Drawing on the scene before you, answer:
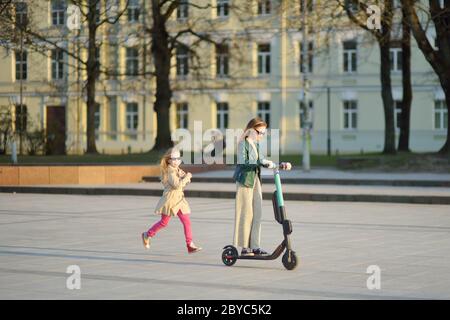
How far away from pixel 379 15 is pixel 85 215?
54.2 ft

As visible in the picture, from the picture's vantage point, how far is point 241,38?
184 ft

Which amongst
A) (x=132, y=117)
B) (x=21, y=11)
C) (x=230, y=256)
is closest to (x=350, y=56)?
(x=132, y=117)

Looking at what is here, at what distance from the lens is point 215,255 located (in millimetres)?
14867

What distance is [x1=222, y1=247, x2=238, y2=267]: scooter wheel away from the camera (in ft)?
44.4

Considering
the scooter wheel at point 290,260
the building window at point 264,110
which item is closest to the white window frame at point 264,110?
the building window at point 264,110

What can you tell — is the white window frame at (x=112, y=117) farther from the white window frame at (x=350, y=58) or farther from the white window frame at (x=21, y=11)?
the white window frame at (x=21, y=11)

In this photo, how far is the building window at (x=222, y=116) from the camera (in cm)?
7131

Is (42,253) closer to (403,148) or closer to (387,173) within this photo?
(387,173)

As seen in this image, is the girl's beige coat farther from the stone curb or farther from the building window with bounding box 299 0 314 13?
the building window with bounding box 299 0 314 13

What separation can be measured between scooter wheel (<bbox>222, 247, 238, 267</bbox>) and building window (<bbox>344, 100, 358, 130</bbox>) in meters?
54.8

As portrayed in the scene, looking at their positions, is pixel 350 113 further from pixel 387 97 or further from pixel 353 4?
pixel 353 4

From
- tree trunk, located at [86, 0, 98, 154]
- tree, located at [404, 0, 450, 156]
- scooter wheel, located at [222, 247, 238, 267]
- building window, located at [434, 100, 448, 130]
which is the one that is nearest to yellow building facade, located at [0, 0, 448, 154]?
building window, located at [434, 100, 448, 130]

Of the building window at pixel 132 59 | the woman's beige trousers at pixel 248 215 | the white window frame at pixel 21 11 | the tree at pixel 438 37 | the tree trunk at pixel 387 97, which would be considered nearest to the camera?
the woman's beige trousers at pixel 248 215

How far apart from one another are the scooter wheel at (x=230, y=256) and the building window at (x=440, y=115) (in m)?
53.2
